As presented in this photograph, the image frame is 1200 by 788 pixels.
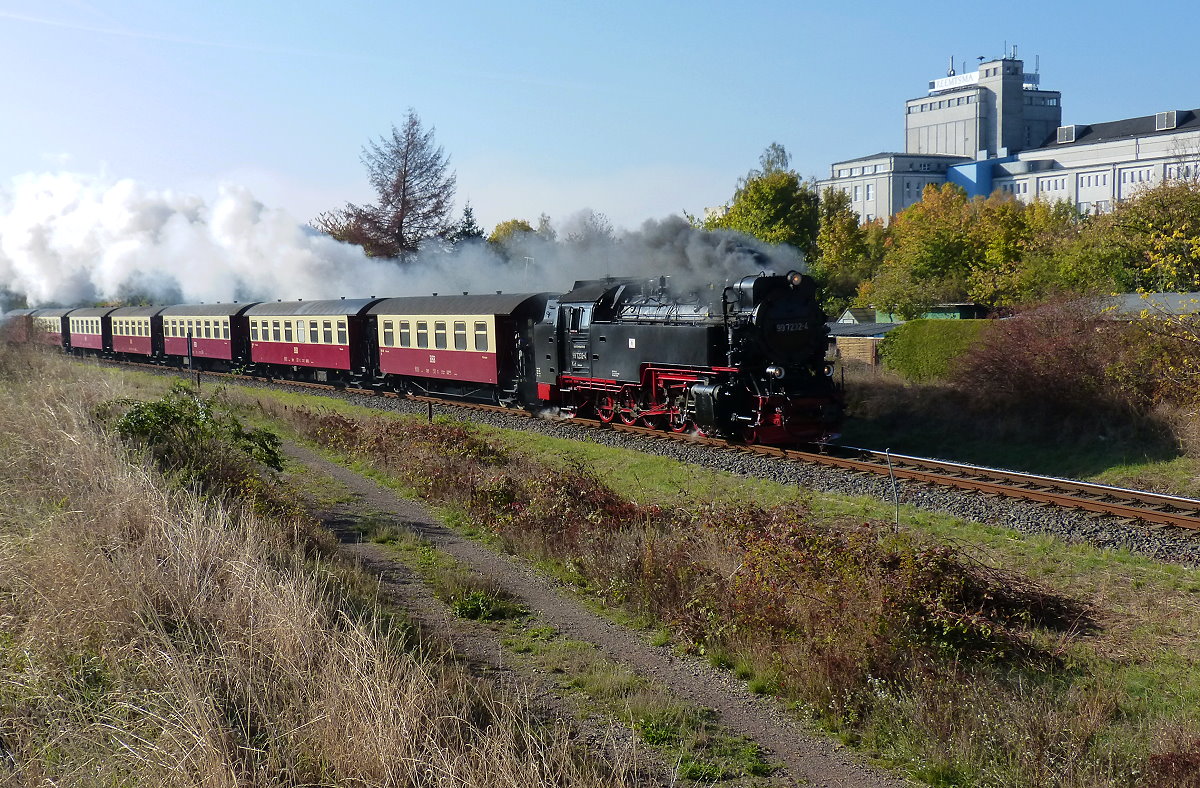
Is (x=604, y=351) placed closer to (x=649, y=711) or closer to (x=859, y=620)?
(x=859, y=620)

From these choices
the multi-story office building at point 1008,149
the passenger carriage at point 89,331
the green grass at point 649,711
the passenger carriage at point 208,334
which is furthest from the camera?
the multi-story office building at point 1008,149

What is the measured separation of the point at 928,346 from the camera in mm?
23531

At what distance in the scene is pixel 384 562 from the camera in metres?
10.4

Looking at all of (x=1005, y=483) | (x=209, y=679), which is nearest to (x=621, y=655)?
(x=209, y=679)

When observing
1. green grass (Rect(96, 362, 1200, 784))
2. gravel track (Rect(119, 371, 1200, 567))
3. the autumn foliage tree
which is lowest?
green grass (Rect(96, 362, 1200, 784))

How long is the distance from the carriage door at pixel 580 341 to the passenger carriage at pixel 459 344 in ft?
8.12

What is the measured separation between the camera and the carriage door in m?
20.5

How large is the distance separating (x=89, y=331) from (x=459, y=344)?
1302 inches

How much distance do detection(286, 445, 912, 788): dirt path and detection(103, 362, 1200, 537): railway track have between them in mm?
5563

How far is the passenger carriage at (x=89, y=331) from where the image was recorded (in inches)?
1858

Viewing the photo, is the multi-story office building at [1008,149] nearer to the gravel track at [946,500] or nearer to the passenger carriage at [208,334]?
the passenger carriage at [208,334]

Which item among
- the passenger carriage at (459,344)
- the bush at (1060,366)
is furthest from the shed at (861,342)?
the passenger carriage at (459,344)

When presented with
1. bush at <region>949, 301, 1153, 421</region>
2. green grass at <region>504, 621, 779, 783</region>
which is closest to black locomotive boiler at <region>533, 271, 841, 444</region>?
bush at <region>949, 301, 1153, 421</region>

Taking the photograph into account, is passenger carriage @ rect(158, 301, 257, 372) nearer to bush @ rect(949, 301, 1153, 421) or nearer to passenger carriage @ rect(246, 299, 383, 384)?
passenger carriage @ rect(246, 299, 383, 384)
